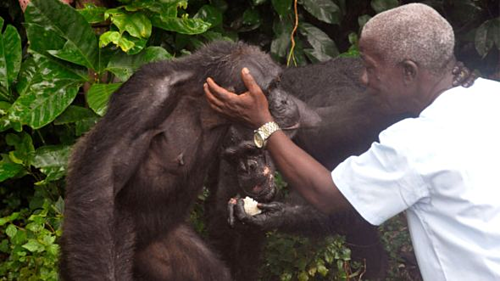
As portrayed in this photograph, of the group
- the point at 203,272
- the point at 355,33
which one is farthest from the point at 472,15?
the point at 203,272

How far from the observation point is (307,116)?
4.97 m

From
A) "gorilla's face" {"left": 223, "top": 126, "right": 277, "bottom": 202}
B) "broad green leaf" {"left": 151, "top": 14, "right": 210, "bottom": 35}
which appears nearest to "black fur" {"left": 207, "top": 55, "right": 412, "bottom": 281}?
"gorilla's face" {"left": 223, "top": 126, "right": 277, "bottom": 202}

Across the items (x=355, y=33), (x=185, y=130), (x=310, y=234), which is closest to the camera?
(x=185, y=130)

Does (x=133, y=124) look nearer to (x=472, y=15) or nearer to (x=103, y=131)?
(x=103, y=131)

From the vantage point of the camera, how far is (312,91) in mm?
5422

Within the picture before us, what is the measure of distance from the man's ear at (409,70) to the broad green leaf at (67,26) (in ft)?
8.24

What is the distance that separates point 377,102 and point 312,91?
2.64 ft

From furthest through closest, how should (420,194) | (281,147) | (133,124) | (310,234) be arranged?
1. (310,234)
2. (133,124)
3. (281,147)
4. (420,194)

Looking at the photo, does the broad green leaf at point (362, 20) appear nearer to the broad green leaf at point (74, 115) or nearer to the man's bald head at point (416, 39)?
the broad green leaf at point (74, 115)

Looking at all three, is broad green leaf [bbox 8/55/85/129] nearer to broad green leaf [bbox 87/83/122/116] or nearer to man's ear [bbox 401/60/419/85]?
broad green leaf [bbox 87/83/122/116]

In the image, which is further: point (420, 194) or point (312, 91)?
point (312, 91)

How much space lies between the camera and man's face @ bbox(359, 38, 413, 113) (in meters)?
3.61

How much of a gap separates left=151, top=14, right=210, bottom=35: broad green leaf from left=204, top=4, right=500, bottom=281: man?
1.84 metres

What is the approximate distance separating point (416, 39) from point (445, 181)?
720 millimetres
